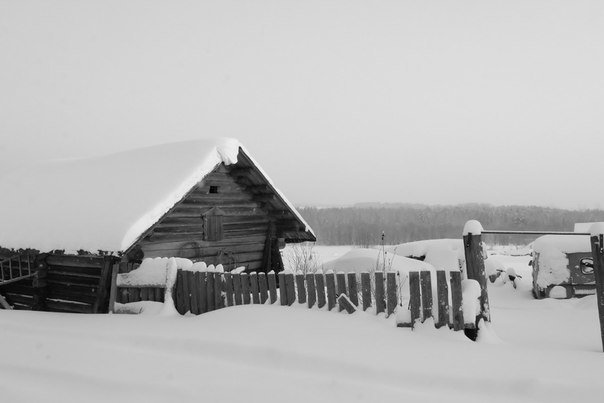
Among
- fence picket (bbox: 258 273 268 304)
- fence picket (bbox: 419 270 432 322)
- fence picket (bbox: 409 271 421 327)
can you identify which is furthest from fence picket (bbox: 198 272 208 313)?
fence picket (bbox: 419 270 432 322)

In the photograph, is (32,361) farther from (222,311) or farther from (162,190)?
(162,190)

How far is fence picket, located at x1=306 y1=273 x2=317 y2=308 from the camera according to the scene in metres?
7.23

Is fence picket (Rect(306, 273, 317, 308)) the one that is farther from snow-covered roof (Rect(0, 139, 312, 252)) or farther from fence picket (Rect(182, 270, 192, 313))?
snow-covered roof (Rect(0, 139, 312, 252))

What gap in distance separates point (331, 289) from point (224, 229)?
20.2ft

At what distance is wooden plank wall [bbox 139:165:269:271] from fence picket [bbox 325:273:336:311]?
469cm

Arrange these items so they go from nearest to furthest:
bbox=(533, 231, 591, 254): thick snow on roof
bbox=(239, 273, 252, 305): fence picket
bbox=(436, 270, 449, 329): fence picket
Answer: bbox=(436, 270, 449, 329): fence picket < bbox=(239, 273, 252, 305): fence picket < bbox=(533, 231, 591, 254): thick snow on roof

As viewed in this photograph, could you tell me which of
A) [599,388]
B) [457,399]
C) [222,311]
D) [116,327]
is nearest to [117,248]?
[116,327]

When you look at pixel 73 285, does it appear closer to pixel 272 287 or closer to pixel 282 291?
pixel 272 287

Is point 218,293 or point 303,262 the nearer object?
point 218,293

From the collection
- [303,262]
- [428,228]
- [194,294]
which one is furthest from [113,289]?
[428,228]

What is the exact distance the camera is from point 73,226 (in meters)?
→ 9.68

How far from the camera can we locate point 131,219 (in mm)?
8680

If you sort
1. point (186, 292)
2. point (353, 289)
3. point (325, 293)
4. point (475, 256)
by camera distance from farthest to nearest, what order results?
point (186, 292) → point (325, 293) → point (353, 289) → point (475, 256)

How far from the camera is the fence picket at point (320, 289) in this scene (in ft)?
23.4
